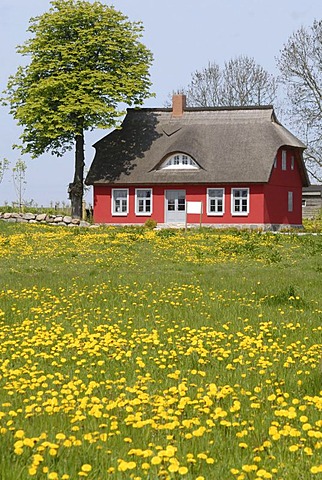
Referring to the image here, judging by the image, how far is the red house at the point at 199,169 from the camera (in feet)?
159

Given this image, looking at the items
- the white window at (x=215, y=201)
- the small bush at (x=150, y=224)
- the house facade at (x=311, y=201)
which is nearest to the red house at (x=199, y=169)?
the white window at (x=215, y=201)

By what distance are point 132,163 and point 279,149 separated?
10563mm

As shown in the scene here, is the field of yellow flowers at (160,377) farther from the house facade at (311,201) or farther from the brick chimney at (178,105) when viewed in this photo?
the house facade at (311,201)

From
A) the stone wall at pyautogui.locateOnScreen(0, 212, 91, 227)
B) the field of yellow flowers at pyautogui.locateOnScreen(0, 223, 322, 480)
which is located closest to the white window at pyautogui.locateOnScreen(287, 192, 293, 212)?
the stone wall at pyautogui.locateOnScreen(0, 212, 91, 227)

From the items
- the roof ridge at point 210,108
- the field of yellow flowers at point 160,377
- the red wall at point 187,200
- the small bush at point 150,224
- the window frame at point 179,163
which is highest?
the roof ridge at point 210,108

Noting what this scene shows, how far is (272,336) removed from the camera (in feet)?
34.5

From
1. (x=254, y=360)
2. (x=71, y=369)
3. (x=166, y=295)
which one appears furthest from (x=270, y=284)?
(x=71, y=369)

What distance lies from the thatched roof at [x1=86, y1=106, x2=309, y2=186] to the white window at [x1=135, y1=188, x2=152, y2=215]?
921mm

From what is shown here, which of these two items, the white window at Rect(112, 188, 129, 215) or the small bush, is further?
the white window at Rect(112, 188, 129, 215)

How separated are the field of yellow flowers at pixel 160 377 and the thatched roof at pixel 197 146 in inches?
1198

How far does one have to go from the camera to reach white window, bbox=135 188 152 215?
166 feet

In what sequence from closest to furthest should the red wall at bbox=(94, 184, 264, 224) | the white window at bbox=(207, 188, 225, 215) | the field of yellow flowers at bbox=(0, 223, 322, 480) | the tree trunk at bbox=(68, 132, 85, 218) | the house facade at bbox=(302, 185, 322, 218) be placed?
the field of yellow flowers at bbox=(0, 223, 322, 480) < the red wall at bbox=(94, 184, 264, 224) < the white window at bbox=(207, 188, 225, 215) < the tree trunk at bbox=(68, 132, 85, 218) < the house facade at bbox=(302, 185, 322, 218)

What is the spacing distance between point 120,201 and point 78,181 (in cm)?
352

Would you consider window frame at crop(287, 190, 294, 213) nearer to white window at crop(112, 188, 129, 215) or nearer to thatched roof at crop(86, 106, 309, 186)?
thatched roof at crop(86, 106, 309, 186)
